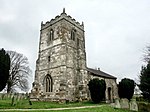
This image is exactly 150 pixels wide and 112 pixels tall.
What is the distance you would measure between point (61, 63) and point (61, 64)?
0.16 m

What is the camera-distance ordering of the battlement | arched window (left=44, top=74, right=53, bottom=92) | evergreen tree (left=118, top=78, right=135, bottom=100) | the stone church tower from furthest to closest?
evergreen tree (left=118, top=78, right=135, bottom=100) → the battlement → arched window (left=44, top=74, right=53, bottom=92) → the stone church tower

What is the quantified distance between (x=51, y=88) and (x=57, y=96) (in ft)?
6.80

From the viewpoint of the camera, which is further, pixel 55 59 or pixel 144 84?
pixel 55 59

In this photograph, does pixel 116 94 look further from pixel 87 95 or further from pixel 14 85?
pixel 14 85

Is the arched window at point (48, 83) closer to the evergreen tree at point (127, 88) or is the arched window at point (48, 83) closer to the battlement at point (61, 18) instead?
the battlement at point (61, 18)

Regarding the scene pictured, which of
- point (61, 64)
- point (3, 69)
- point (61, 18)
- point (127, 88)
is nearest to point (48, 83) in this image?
point (61, 64)

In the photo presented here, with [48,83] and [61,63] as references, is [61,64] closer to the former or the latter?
[61,63]

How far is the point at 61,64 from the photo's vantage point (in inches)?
942

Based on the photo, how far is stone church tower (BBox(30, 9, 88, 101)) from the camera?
23.5 m

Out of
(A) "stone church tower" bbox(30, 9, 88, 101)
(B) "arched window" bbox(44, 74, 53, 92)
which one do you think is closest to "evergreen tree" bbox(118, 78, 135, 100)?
(A) "stone church tower" bbox(30, 9, 88, 101)

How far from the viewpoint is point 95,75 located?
28250 mm

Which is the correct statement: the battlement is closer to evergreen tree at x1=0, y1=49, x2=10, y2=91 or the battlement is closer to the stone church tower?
the stone church tower

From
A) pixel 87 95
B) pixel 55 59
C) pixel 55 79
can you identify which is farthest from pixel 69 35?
pixel 87 95

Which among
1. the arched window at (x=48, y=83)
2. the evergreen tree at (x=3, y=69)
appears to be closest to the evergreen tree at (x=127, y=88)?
the arched window at (x=48, y=83)
